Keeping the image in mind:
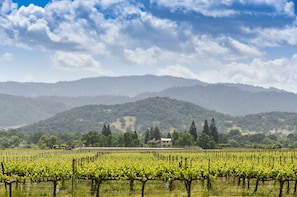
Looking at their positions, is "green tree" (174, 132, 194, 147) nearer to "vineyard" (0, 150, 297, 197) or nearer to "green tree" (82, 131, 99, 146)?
"green tree" (82, 131, 99, 146)

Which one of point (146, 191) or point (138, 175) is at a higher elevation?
point (138, 175)

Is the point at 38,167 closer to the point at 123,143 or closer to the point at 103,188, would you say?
the point at 103,188

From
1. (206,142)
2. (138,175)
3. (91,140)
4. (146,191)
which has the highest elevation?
(91,140)

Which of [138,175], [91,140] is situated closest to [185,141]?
[91,140]

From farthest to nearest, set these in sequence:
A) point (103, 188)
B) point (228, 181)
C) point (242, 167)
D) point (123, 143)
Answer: point (123, 143)
point (228, 181)
point (103, 188)
point (242, 167)

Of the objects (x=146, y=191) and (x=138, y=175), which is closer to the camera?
(x=138, y=175)

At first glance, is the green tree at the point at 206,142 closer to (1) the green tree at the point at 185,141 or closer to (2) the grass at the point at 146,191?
(1) the green tree at the point at 185,141

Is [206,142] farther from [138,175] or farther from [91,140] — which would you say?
[138,175]

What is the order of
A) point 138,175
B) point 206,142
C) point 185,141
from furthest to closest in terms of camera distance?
point 185,141, point 206,142, point 138,175

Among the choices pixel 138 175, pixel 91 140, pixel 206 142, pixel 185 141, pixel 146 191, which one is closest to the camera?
pixel 138 175

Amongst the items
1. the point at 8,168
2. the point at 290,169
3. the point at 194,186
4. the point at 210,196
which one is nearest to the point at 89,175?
the point at 8,168

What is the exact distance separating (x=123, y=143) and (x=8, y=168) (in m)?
109

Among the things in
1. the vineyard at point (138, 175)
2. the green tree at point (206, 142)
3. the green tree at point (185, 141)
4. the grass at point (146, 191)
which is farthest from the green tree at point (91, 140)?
the vineyard at point (138, 175)

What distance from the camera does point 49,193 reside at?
127 ft
